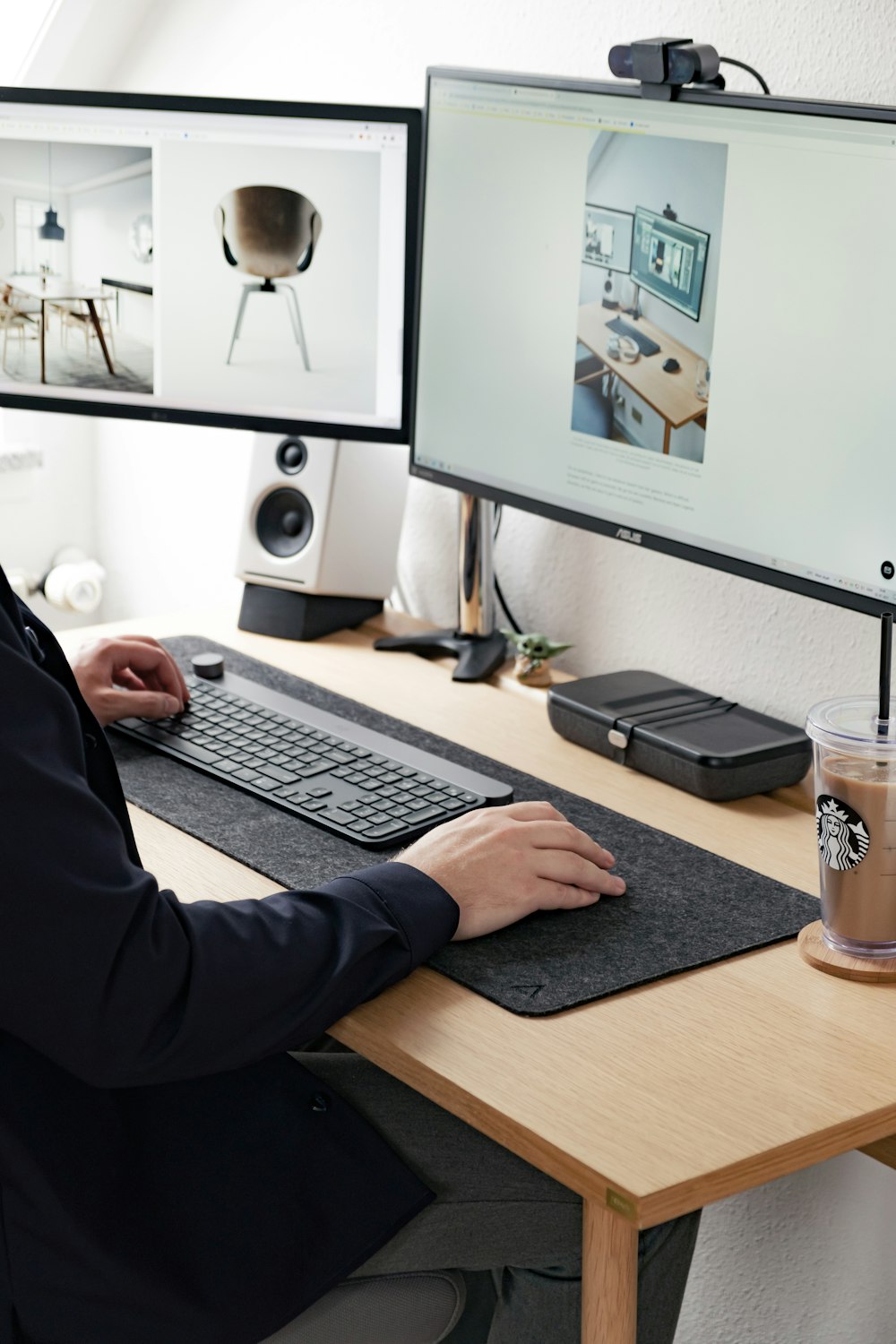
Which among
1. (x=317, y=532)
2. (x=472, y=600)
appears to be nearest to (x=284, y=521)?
(x=317, y=532)

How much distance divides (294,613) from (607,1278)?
2.98ft

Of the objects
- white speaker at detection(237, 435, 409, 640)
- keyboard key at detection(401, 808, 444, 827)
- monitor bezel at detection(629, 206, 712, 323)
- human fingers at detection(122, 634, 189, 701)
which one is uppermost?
monitor bezel at detection(629, 206, 712, 323)

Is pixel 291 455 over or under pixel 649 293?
under

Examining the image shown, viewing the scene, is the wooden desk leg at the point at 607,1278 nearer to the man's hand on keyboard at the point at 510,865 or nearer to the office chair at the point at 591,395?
the man's hand on keyboard at the point at 510,865

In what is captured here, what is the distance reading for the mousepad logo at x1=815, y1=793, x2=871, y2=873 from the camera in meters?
0.91

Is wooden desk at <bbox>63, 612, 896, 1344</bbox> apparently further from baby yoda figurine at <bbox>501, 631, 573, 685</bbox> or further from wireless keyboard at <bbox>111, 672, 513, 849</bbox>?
baby yoda figurine at <bbox>501, 631, 573, 685</bbox>

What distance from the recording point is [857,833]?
912 mm

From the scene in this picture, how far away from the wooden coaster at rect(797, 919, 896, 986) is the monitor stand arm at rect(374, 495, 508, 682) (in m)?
0.63

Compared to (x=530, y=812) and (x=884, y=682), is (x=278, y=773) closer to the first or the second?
(x=530, y=812)

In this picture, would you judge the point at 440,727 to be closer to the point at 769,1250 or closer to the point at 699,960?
the point at 699,960

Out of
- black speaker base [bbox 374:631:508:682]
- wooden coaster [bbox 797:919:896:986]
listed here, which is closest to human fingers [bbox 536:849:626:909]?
wooden coaster [bbox 797:919:896:986]

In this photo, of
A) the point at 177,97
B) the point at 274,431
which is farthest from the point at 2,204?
the point at 274,431

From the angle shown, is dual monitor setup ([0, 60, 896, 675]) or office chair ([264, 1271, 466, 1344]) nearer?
office chair ([264, 1271, 466, 1344])

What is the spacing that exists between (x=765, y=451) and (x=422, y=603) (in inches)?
26.5
